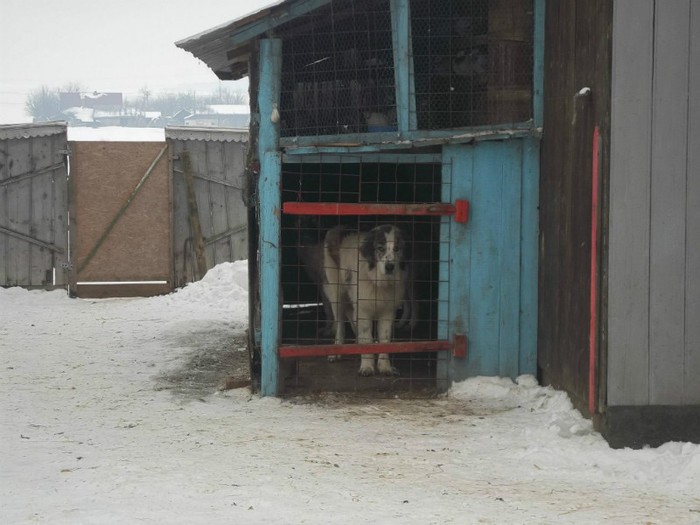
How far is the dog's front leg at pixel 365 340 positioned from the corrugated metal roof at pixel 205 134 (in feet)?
22.8

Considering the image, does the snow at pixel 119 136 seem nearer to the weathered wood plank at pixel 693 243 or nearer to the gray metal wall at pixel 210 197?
the gray metal wall at pixel 210 197

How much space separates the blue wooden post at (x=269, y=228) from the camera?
6926 millimetres

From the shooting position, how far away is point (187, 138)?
13.5 m

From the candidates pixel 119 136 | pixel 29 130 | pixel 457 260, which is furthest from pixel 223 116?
pixel 457 260

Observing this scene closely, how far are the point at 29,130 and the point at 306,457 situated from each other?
9.74 meters

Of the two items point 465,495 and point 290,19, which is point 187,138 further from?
point 465,495

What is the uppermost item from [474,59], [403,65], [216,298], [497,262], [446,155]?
[474,59]

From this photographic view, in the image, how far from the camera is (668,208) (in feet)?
17.0

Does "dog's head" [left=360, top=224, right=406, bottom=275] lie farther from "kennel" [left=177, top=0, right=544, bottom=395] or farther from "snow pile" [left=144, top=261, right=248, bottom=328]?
"snow pile" [left=144, top=261, right=248, bottom=328]

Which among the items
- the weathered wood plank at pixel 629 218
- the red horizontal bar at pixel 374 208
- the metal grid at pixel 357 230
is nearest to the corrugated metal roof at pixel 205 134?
the metal grid at pixel 357 230

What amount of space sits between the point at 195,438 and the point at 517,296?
298 cm

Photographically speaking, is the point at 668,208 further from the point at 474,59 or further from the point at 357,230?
the point at 357,230

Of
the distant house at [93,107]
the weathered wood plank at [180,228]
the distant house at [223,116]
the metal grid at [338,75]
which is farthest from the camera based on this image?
the distant house at [93,107]

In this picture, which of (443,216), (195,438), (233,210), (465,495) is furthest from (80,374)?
(233,210)
